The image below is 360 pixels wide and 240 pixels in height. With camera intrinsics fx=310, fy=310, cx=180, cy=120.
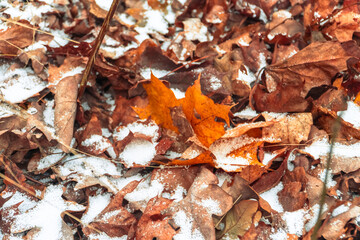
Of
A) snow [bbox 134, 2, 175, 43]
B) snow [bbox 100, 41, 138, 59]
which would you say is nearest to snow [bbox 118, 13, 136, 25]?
snow [bbox 134, 2, 175, 43]

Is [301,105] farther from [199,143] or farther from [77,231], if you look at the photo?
[77,231]

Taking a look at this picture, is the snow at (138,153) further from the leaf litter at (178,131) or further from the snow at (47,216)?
the snow at (47,216)

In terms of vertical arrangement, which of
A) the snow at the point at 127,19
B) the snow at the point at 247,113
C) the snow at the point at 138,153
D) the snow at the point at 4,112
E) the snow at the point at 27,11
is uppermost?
the snow at the point at 27,11

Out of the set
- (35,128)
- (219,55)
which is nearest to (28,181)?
(35,128)

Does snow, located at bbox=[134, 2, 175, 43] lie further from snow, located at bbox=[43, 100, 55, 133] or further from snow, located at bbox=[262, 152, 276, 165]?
snow, located at bbox=[262, 152, 276, 165]

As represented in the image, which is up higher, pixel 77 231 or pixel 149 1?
pixel 149 1

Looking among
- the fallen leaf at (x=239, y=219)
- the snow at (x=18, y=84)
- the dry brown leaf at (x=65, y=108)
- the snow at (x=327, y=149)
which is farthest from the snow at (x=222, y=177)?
the snow at (x=18, y=84)

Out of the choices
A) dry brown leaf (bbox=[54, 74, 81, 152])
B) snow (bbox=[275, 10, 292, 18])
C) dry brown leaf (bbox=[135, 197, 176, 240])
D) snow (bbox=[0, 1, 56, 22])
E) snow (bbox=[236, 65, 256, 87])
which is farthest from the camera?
snow (bbox=[275, 10, 292, 18])
